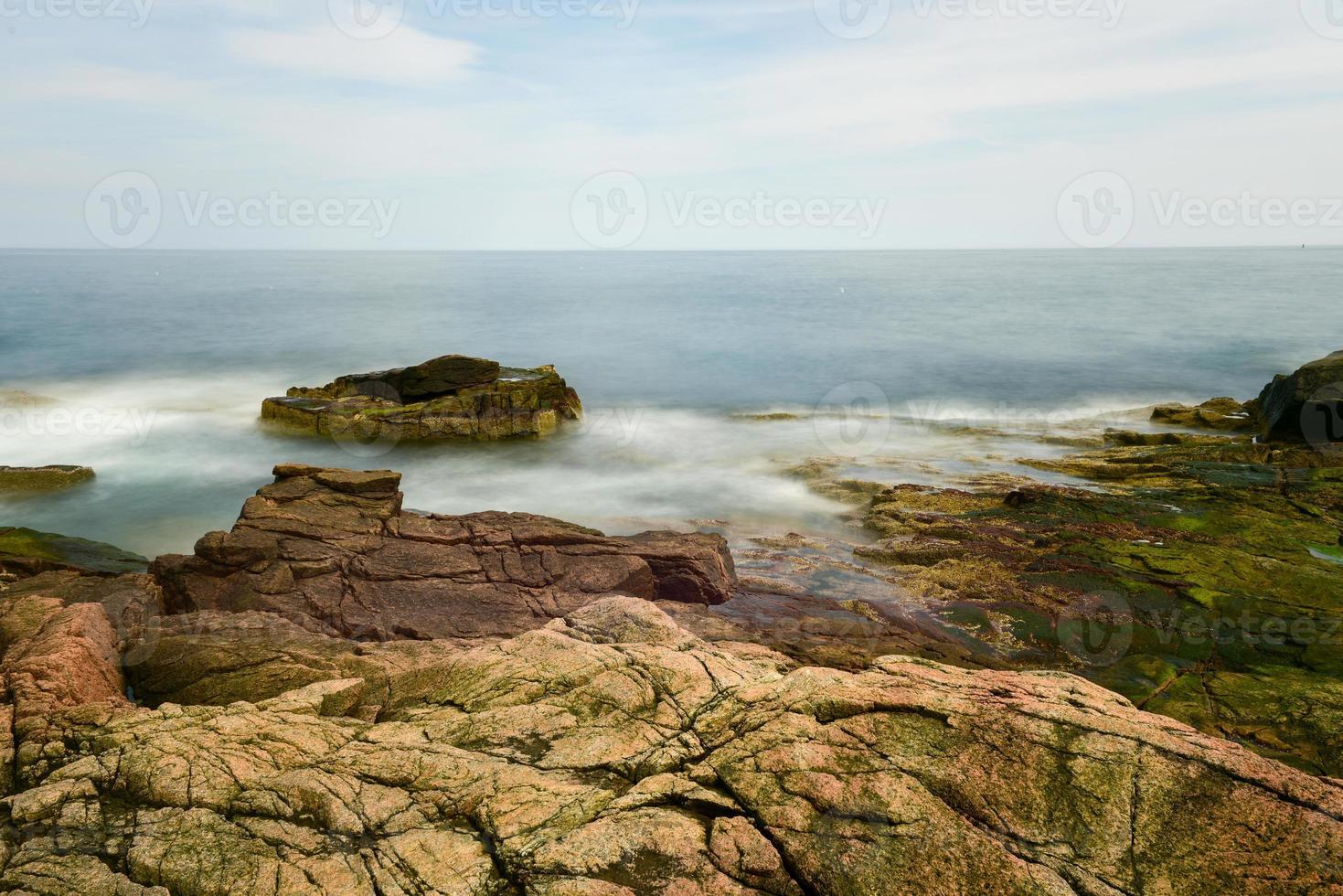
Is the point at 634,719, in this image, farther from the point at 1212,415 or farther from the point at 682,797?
the point at 1212,415

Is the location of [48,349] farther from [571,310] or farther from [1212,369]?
[1212,369]

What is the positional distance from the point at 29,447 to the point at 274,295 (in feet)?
221

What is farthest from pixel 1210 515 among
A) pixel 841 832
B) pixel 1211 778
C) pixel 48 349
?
pixel 48 349

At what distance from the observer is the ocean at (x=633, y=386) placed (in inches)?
805

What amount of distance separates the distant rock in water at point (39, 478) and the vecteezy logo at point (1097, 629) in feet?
→ 72.6

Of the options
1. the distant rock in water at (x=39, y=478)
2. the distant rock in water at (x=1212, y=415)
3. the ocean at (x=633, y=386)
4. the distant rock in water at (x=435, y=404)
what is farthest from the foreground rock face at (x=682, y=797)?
the distant rock in water at (x=1212, y=415)

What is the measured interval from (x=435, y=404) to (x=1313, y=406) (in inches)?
988

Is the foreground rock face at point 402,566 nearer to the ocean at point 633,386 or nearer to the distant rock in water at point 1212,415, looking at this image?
the ocean at point 633,386

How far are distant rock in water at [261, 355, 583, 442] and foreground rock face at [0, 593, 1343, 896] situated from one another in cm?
1978

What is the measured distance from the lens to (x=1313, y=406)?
70.7 feet

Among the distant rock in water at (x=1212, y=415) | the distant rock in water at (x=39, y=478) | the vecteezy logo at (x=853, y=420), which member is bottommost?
the distant rock in water at (x=39, y=478)

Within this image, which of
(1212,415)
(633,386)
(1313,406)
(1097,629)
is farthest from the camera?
(633,386)

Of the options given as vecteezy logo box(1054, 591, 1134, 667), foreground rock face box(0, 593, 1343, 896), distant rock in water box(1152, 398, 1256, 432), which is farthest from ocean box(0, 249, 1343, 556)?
foreground rock face box(0, 593, 1343, 896)

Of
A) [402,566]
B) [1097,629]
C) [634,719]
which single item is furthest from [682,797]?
[1097,629]
